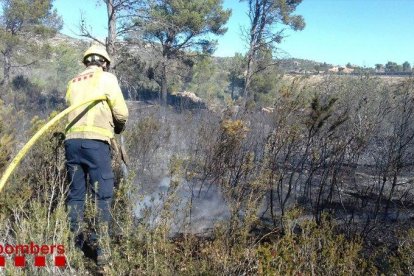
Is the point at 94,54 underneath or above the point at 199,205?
above

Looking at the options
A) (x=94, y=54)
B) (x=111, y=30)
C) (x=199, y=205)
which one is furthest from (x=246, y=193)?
(x=111, y=30)

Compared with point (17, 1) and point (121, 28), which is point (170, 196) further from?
point (17, 1)

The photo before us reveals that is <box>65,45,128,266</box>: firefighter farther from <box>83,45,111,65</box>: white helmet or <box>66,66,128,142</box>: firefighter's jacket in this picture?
<box>83,45,111,65</box>: white helmet

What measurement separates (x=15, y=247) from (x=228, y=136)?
384 centimetres

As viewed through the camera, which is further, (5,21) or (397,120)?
(5,21)

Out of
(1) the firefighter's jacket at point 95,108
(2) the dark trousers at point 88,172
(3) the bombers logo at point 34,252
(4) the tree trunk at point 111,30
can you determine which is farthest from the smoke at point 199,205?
(4) the tree trunk at point 111,30

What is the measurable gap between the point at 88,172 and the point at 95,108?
0.52 m

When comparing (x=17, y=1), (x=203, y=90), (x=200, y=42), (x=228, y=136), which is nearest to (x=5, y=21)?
(x=17, y=1)

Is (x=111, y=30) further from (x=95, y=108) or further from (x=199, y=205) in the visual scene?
(x=95, y=108)

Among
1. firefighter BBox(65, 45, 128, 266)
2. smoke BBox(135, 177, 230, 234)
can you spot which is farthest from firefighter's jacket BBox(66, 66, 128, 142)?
smoke BBox(135, 177, 230, 234)

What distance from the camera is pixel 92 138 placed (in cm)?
283

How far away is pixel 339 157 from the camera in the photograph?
16.7 ft

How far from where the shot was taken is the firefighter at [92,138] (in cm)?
282

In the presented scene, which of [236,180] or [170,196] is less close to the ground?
[170,196]
